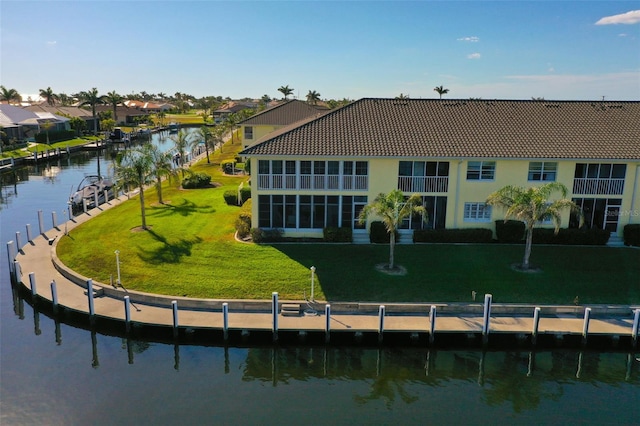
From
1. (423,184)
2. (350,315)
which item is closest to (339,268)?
(350,315)

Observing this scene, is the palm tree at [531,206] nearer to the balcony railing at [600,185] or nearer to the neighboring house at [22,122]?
the balcony railing at [600,185]

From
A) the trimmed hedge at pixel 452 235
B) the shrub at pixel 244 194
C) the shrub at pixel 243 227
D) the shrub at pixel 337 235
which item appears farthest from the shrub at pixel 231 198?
the trimmed hedge at pixel 452 235

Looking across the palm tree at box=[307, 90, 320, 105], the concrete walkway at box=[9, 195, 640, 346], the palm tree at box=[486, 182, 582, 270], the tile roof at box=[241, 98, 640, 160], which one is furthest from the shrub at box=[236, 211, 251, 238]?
the palm tree at box=[307, 90, 320, 105]

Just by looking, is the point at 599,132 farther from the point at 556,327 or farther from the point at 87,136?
the point at 87,136

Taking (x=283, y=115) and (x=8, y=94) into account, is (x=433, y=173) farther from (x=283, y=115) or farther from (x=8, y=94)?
(x=8, y=94)

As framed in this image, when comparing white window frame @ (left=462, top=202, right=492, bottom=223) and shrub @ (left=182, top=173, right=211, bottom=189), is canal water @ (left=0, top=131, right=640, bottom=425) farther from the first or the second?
shrub @ (left=182, top=173, right=211, bottom=189)

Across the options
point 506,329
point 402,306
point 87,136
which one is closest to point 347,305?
point 402,306
